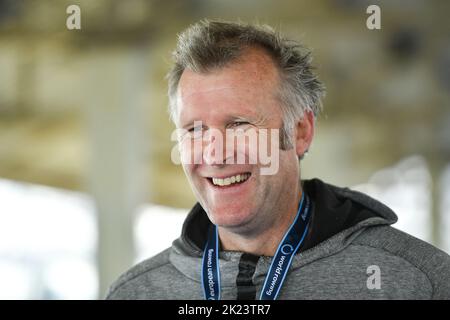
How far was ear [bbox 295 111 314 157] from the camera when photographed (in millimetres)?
1941

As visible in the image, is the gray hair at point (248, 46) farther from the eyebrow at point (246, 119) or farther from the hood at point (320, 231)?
the hood at point (320, 231)

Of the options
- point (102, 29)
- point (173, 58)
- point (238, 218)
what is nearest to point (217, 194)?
point (238, 218)

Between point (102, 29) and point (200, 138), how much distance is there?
417 cm

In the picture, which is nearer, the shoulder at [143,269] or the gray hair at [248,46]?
the gray hair at [248,46]

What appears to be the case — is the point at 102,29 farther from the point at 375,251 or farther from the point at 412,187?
the point at 412,187

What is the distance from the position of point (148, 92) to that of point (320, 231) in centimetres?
500

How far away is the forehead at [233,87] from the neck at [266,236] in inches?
11.7

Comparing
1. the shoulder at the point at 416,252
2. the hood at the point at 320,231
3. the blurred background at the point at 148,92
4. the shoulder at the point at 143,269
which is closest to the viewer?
the shoulder at the point at 416,252

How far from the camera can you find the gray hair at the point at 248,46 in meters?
1.81

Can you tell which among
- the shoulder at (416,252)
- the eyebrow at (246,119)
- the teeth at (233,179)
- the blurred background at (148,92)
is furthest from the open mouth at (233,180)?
the blurred background at (148,92)

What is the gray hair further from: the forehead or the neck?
the neck

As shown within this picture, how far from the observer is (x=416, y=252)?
179 centimetres

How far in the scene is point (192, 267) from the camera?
1968 mm
